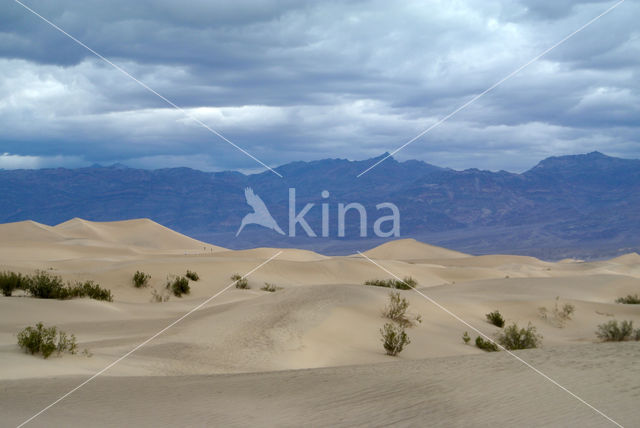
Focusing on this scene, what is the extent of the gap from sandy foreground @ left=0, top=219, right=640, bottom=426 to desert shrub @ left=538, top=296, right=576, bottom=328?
0.99 ft

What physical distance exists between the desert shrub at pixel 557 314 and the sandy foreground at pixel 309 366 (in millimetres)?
300

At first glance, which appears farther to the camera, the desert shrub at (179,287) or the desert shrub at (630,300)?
the desert shrub at (630,300)

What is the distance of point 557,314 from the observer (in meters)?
22.8

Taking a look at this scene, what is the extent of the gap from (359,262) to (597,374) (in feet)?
114

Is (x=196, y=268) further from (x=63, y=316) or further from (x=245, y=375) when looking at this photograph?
(x=245, y=375)

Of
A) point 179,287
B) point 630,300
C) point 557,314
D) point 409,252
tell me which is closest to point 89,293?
point 179,287

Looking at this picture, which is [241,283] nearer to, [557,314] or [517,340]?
[557,314]

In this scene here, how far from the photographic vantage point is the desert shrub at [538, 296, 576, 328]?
72.9 feet

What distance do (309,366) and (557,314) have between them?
1363 centimetres

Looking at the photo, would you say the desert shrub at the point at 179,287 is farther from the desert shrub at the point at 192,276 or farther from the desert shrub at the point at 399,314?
the desert shrub at the point at 399,314

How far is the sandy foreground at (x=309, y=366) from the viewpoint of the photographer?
7621 millimetres

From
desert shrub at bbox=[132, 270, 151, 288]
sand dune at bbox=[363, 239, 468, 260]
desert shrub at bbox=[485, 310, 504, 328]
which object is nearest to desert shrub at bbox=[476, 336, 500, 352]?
desert shrub at bbox=[485, 310, 504, 328]
